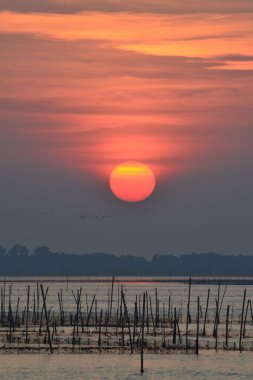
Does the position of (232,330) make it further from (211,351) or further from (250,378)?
(250,378)

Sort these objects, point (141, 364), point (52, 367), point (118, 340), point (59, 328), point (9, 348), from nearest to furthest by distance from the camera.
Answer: point (141, 364) < point (52, 367) < point (9, 348) < point (118, 340) < point (59, 328)

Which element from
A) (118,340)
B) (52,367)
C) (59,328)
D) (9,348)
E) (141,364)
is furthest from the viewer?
(59,328)

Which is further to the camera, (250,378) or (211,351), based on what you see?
(211,351)

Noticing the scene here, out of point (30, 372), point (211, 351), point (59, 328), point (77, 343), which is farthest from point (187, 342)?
point (59, 328)

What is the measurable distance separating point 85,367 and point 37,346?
7.76 meters

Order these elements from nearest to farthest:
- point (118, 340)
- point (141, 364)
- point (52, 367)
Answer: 1. point (141, 364)
2. point (52, 367)
3. point (118, 340)

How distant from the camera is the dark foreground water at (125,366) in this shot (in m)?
61.7

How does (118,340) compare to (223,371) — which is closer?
(223,371)

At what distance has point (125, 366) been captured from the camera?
6431cm

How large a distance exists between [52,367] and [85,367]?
76.4 inches

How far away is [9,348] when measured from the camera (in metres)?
70.0

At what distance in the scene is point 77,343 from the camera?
73250 mm

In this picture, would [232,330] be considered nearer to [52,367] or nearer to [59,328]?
[59,328]

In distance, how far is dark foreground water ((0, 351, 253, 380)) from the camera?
61.7m
